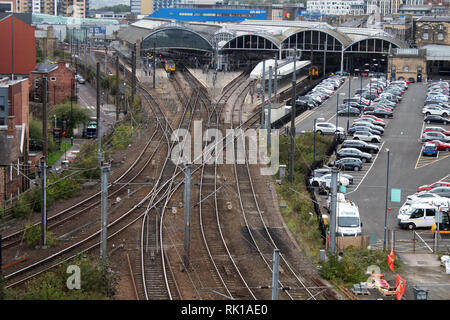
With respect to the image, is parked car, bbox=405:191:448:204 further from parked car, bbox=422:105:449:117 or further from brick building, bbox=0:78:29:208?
parked car, bbox=422:105:449:117

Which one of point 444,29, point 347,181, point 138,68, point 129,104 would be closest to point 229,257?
point 347,181

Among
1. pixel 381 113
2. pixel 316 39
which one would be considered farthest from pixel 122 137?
pixel 316 39

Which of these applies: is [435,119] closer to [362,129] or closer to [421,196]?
[362,129]

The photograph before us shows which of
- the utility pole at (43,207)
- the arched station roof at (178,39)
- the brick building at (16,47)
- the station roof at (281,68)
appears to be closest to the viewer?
the utility pole at (43,207)

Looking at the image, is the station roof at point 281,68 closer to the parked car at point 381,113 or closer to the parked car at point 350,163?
the parked car at point 381,113

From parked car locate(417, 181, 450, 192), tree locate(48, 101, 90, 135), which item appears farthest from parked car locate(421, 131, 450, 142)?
tree locate(48, 101, 90, 135)

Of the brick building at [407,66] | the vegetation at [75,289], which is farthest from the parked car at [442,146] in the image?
A: the brick building at [407,66]
